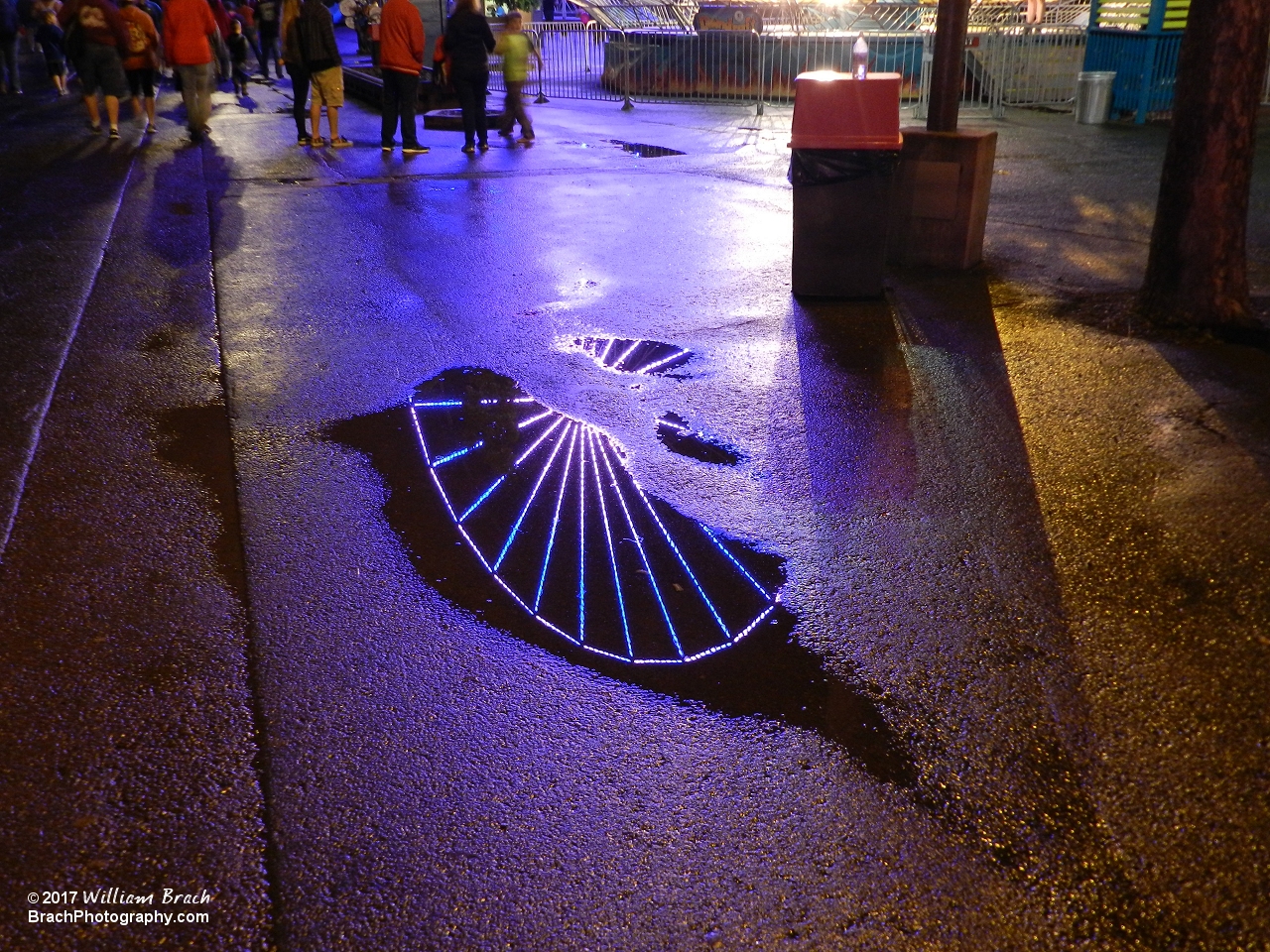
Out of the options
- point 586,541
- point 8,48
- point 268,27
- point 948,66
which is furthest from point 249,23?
point 586,541

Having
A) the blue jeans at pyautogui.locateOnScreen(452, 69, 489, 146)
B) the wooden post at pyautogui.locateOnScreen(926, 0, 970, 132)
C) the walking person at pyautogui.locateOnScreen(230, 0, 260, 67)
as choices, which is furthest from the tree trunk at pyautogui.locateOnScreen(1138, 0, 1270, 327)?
the walking person at pyautogui.locateOnScreen(230, 0, 260, 67)

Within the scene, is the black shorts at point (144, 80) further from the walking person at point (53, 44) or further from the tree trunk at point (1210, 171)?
the tree trunk at point (1210, 171)

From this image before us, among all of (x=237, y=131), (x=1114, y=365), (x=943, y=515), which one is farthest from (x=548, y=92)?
(x=943, y=515)

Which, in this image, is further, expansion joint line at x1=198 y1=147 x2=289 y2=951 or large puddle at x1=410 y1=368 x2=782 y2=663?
large puddle at x1=410 y1=368 x2=782 y2=663

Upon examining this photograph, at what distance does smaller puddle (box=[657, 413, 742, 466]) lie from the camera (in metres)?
5.11

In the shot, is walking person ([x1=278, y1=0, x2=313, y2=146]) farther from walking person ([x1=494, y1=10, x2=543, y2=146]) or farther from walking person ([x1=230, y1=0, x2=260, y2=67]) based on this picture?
walking person ([x1=230, y1=0, x2=260, y2=67])

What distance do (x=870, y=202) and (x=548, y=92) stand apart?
1814 centimetres

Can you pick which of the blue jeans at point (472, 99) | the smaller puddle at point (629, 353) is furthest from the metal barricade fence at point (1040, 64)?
the smaller puddle at point (629, 353)

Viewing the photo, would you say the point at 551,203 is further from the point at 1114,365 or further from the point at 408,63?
the point at 1114,365

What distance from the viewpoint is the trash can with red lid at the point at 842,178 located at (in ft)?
22.6

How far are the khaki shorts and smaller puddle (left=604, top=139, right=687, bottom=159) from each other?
154 inches

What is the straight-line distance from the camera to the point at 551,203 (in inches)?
435

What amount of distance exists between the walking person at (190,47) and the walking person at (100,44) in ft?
3.17

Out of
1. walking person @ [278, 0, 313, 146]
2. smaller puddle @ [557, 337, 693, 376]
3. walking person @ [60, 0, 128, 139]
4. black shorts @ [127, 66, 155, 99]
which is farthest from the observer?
black shorts @ [127, 66, 155, 99]
